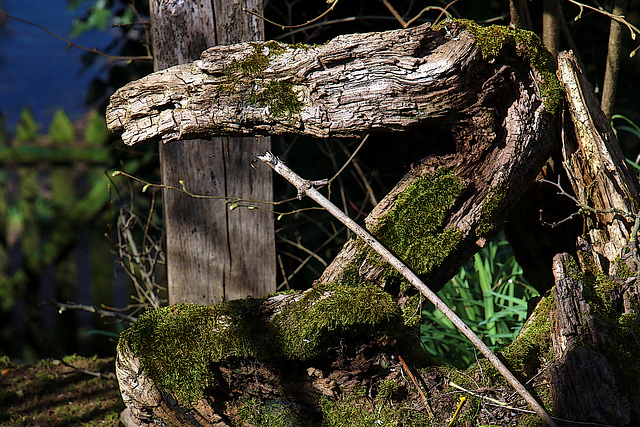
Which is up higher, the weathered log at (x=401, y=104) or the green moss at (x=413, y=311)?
the weathered log at (x=401, y=104)

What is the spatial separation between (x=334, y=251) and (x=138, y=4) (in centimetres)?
218

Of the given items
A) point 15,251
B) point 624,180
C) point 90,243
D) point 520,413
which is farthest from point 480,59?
point 15,251

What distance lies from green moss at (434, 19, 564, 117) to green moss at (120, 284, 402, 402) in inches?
35.8

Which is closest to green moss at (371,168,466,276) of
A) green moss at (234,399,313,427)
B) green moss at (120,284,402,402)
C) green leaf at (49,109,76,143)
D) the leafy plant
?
green moss at (120,284,402,402)

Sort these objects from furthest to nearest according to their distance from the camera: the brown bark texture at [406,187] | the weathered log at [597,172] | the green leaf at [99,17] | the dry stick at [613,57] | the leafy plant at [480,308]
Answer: the green leaf at [99,17] < the leafy plant at [480,308] < the dry stick at [613,57] < the weathered log at [597,172] < the brown bark texture at [406,187]

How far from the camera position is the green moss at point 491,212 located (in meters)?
1.88

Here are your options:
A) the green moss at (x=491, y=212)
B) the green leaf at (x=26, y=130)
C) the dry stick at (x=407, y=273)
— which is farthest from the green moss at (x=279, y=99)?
the green leaf at (x=26, y=130)

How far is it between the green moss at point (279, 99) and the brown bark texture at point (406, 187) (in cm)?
1

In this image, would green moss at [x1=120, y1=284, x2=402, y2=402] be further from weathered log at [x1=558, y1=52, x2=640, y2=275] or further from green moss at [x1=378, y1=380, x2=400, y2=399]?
weathered log at [x1=558, y1=52, x2=640, y2=275]

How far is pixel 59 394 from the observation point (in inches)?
108

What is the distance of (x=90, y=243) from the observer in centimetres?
420

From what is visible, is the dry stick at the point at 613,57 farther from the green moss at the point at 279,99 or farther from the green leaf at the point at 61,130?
the green leaf at the point at 61,130

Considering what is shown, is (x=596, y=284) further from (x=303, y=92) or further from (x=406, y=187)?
(x=303, y=92)

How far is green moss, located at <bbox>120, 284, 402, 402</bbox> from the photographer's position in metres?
1.60
